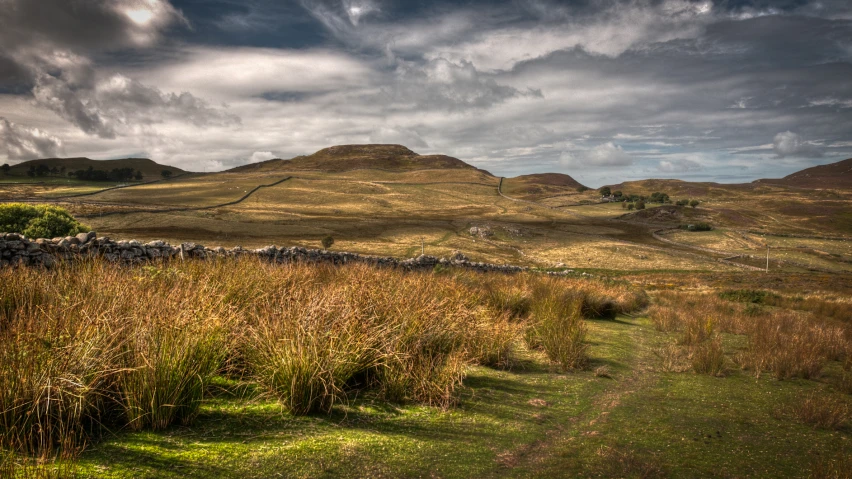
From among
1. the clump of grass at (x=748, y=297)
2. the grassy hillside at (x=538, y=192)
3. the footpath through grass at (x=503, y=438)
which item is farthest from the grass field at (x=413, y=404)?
the grassy hillside at (x=538, y=192)

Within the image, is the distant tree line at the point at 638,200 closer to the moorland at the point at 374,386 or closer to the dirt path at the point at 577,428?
the moorland at the point at 374,386

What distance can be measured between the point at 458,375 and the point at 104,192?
400ft

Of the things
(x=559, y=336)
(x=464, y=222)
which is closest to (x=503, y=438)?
(x=559, y=336)

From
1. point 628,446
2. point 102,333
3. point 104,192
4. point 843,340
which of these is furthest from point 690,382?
point 104,192

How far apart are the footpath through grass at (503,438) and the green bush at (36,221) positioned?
22064 mm

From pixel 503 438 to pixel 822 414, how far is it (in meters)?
4.39

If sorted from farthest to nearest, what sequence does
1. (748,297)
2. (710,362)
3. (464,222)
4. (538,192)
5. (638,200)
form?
(538,192), (638,200), (464,222), (748,297), (710,362)

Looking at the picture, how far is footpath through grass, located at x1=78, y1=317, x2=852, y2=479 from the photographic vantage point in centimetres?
388

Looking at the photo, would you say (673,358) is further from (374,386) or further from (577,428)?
(374,386)

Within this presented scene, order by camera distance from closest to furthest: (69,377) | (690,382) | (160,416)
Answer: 1. (69,377)
2. (160,416)
3. (690,382)

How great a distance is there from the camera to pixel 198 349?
187 inches

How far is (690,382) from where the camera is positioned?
24.7ft

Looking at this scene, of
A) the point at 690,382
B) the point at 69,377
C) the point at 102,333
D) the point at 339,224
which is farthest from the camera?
the point at 339,224

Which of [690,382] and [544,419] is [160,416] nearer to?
[544,419]
